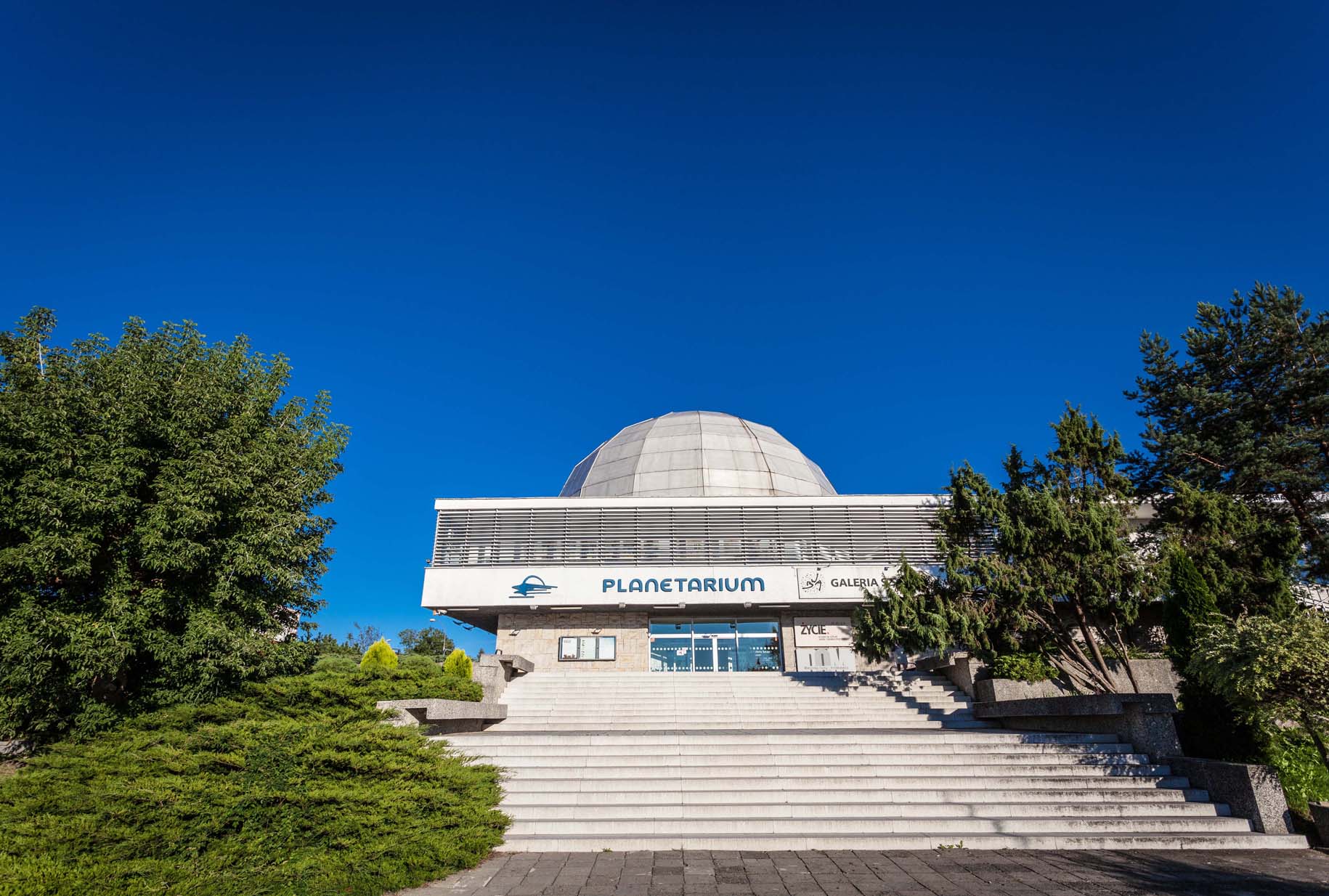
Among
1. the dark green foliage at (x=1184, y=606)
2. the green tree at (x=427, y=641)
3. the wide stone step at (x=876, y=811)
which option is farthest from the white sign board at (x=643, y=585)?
the green tree at (x=427, y=641)

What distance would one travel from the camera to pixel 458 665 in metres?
17.1

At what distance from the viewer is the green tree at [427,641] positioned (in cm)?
6159

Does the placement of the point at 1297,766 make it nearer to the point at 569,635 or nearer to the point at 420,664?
the point at 420,664

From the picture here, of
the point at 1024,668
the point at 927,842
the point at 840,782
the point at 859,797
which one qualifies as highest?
Answer: the point at 1024,668

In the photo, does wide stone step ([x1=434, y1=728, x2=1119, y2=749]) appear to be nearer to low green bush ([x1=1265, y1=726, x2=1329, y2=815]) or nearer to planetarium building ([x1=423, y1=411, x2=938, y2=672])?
low green bush ([x1=1265, y1=726, x2=1329, y2=815])

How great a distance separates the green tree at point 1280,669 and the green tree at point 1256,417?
12365mm

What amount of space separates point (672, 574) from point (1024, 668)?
1287 cm

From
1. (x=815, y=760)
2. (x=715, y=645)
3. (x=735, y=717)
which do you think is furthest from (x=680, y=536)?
(x=815, y=760)

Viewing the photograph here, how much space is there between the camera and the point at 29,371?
442 inches

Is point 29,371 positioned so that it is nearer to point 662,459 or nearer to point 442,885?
point 442,885

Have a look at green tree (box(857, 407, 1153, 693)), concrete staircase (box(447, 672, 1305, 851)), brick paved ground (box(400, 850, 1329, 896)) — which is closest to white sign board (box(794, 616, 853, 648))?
green tree (box(857, 407, 1153, 693))

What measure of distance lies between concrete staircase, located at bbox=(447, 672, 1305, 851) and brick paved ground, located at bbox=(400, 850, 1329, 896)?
1.21 ft

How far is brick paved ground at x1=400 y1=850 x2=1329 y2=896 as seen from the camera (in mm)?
6184

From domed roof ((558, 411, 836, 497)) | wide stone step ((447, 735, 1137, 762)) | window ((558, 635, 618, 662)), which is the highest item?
domed roof ((558, 411, 836, 497))
